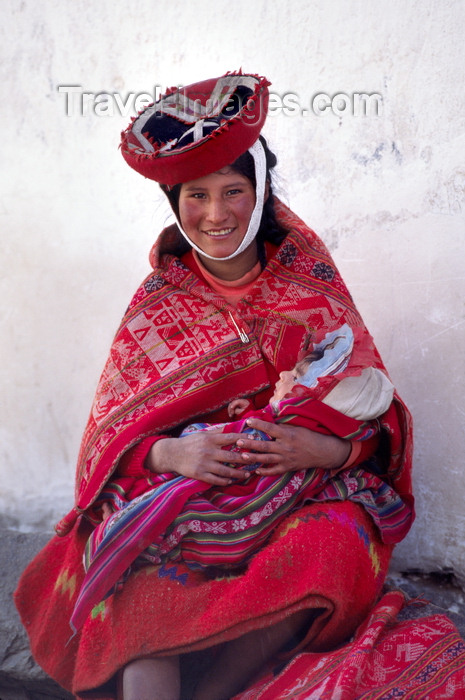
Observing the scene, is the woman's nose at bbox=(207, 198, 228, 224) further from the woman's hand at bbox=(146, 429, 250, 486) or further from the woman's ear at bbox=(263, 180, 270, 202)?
Answer: the woman's hand at bbox=(146, 429, 250, 486)

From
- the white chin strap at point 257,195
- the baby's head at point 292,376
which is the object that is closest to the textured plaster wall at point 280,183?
the white chin strap at point 257,195

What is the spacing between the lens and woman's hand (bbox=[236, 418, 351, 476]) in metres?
2.05

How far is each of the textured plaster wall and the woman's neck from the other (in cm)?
33

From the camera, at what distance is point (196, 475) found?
2.05 m

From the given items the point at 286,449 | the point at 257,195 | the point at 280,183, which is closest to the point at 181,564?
the point at 286,449

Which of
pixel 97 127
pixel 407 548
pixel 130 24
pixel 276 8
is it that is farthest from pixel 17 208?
pixel 407 548

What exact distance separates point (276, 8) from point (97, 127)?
98 cm

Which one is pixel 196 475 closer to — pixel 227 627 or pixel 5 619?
pixel 227 627

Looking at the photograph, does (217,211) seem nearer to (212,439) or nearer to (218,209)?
(218,209)

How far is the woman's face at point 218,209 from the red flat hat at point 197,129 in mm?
54

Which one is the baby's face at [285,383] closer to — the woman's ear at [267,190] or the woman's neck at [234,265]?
the woman's neck at [234,265]

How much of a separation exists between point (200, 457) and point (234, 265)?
26.3 inches

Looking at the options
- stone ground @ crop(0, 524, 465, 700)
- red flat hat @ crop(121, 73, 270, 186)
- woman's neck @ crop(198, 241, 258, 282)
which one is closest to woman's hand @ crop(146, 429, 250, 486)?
woman's neck @ crop(198, 241, 258, 282)

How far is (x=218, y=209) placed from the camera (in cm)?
225
